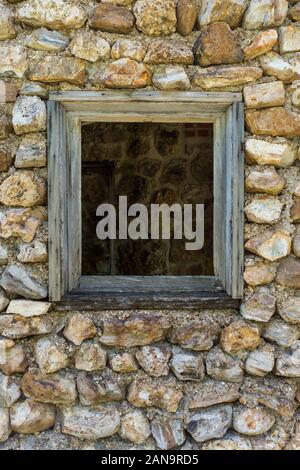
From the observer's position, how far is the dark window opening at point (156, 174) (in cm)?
363

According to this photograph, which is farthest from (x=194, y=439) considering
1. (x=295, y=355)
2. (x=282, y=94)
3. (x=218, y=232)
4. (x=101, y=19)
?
(x=101, y=19)

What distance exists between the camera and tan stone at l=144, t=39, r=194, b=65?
1787 mm

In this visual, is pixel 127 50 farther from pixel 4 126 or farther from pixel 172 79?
A: pixel 4 126

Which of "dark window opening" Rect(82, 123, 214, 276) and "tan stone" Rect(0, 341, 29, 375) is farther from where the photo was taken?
"dark window opening" Rect(82, 123, 214, 276)

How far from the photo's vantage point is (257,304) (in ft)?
6.02

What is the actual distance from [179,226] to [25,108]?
190 centimetres

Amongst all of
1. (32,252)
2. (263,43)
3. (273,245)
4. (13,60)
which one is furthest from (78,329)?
(263,43)

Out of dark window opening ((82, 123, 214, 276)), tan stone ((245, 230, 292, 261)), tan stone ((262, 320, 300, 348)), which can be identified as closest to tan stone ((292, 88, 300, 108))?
tan stone ((245, 230, 292, 261))

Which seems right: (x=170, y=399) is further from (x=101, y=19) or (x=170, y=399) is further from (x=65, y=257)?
(x=101, y=19)

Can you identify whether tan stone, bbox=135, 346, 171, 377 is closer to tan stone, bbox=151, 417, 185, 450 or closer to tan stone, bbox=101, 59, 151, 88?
tan stone, bbox=151, 417, 185, 450

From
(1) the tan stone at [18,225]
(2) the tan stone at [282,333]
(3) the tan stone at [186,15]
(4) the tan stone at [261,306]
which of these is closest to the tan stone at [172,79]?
(3) the tan stone at [186,15]

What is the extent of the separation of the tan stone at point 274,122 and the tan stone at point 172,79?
0.27 metres

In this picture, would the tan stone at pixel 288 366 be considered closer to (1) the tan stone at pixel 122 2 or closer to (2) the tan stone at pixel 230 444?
(2) the tan stone at pixel 230 444

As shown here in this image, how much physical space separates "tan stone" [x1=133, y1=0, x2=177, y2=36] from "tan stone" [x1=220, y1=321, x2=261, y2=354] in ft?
3.79
